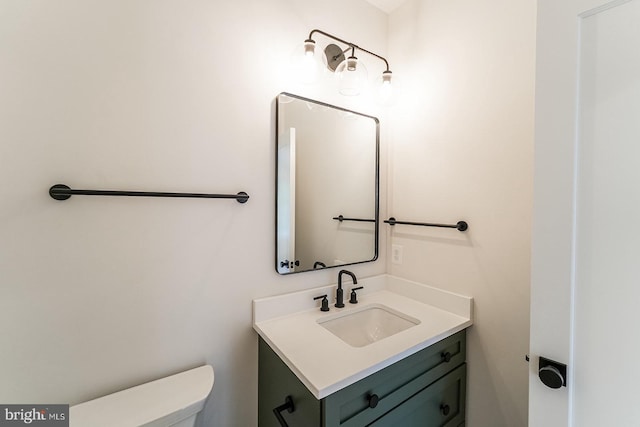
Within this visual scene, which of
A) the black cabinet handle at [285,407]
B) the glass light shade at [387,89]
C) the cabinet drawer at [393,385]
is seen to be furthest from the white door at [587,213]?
the glass light shade at [387,89]

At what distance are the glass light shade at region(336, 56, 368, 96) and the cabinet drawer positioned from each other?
1.31 meters

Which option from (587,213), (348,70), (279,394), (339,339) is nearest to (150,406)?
(279,394)

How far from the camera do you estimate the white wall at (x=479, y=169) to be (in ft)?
3.39

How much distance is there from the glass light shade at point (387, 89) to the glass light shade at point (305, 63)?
1.44 ft

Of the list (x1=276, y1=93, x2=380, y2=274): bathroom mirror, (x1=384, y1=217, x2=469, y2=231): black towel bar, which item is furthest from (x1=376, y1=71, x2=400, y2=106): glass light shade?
(x1=384, y1=217, x2=469, y2=231): black towel bar

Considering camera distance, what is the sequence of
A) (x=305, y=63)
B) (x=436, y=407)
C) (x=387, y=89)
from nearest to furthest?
(x=436, y=407) < (x=305, y=63) < (x=387, y=89)

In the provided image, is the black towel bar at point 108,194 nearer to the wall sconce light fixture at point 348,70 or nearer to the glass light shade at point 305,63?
the glass light shade at point 305,63

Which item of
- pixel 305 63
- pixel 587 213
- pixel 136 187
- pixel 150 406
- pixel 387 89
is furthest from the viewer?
pixel 387 89

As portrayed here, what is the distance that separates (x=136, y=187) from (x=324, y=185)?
0.85 m

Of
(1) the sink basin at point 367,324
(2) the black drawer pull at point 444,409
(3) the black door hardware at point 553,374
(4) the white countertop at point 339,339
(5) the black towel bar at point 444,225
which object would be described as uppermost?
(5) the black towel bar at point 444,225

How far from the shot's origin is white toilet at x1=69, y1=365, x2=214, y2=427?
77 centimetres

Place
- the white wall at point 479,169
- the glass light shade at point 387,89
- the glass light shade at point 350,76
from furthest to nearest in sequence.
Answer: the glass light shade at point 387,89 < the glass light shade at point 350,76 < the white wall at point 479,169

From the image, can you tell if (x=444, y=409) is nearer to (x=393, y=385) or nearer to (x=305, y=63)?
(x=393, y=385)

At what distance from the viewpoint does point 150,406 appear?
0.82 meters
